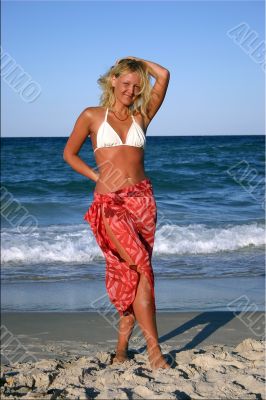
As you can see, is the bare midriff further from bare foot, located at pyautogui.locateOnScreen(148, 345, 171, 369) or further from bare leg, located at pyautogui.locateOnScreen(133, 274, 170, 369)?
bare foot, located at pyautogui.locateOnScreen(148, 345, 171, 369)

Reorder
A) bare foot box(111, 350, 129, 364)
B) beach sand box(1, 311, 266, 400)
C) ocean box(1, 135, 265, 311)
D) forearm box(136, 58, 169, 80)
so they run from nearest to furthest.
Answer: beach sand box(1, 311, 266, 400)
forearm box(136, 58, 169, 80)
bare foot box(111, 350, 129, 364)
ocean box(1, 135, 265, 311)

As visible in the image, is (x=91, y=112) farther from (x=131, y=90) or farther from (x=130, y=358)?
(x=130, y=358)

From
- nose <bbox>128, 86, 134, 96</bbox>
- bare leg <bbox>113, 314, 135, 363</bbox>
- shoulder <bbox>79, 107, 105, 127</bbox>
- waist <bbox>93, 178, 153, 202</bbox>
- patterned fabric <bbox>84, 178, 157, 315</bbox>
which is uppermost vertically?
nose <bbox>128, 86, 134, 96</bbox>

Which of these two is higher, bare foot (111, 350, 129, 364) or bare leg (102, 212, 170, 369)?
bare leg (102, 212, 170, 369)

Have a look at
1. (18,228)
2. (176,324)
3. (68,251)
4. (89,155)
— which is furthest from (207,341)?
(89,155)

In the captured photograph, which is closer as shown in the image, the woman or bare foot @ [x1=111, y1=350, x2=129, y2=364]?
the woman

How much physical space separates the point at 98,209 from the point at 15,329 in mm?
2133

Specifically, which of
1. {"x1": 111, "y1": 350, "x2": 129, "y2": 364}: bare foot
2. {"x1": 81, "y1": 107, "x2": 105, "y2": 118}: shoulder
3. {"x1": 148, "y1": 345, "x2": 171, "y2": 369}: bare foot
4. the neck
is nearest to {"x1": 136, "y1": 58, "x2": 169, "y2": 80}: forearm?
the neck

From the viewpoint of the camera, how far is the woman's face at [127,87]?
384cm

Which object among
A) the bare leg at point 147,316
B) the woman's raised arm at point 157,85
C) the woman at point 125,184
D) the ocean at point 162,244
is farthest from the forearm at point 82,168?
the ocean at point 162,244

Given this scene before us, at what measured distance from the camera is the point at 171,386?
3457mm

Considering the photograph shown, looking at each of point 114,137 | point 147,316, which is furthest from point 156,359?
point 114,137

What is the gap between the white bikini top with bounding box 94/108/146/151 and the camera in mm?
3826

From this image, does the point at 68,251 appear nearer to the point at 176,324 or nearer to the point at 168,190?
the point at 176,324
